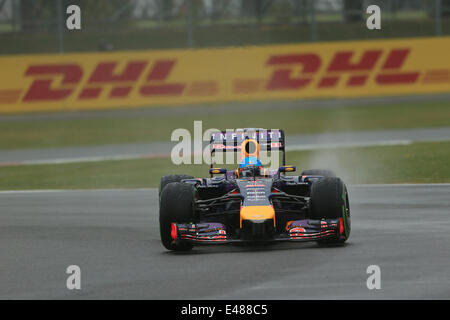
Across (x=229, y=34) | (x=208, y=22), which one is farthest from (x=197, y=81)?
(x=229, y=34)

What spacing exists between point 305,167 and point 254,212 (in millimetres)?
9528

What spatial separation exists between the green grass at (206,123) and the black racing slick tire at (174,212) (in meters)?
16.2

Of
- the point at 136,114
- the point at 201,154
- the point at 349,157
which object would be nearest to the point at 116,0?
the point at 136,114

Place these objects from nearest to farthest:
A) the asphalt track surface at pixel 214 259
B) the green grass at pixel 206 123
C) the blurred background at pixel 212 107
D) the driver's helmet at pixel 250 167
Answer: the asphalt track surface at pixel 214 259, the driver's helmet at pixel 250 167, the blurred background at pixel 212 107, the green grass at pixel 206 123

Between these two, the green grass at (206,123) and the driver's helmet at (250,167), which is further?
the green grass at (206,123)

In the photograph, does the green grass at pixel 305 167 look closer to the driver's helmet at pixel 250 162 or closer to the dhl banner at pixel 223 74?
the driver's helmet at pixel 250 162

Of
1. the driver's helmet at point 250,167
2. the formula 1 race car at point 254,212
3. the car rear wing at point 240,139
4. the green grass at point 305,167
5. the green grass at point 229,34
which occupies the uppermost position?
the green grass at point 229,34

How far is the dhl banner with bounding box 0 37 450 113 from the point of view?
32094 millimetres

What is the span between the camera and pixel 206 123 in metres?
29.9

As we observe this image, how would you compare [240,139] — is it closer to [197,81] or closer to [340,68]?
[197,81]

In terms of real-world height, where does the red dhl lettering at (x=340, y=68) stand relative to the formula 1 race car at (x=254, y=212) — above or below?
above

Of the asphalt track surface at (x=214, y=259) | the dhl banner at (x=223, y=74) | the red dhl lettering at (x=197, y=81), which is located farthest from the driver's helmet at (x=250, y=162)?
the red dhl lettering at (x=197, y=81)

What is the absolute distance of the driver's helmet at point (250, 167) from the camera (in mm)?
12148
